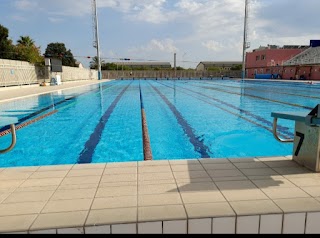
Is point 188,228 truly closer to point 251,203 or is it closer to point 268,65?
point 251,203

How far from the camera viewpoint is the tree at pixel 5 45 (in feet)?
95.8

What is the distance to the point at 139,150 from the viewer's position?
4820 millimetres

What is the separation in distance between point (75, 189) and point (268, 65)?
127ft

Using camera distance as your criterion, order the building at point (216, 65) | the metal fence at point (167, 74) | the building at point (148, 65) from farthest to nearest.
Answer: the building at point (148, 65), the building at point (216, 65), the metal fence at point (167, 74)

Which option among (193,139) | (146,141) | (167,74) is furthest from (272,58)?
(146,141)

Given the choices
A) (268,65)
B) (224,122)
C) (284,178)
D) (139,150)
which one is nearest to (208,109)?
(224,122)

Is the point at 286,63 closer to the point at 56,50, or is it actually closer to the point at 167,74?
the point at 167,74

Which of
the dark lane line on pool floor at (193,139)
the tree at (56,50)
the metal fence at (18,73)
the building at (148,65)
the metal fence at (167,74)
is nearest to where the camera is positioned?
the dark lane line on pool floor at (193,139)

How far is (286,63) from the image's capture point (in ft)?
107

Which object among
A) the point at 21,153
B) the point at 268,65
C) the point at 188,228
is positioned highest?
the point at 268,65

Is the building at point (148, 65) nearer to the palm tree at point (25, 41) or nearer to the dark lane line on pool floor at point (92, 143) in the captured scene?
the palm tree at point (25, 41)

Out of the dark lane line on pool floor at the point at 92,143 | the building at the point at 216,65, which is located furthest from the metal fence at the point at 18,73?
the building at the point at 216,65

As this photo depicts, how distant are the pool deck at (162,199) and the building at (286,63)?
27111 mm

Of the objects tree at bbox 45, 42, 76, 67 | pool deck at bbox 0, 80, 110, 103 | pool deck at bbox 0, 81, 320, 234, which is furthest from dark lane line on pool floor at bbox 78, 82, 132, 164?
tree at bbox 45, 42, 76, 67
